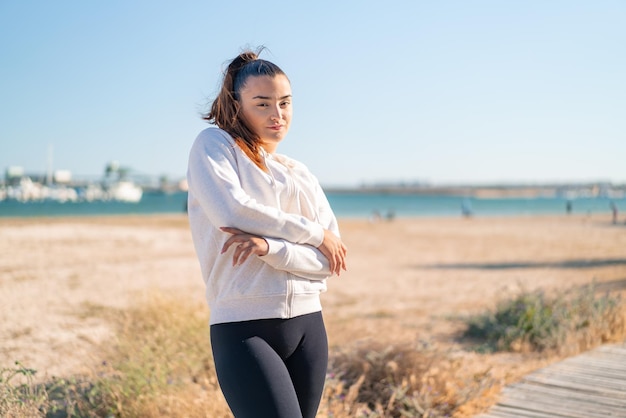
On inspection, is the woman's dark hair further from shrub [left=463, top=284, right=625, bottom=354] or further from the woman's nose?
shrub [left=463, top=284, right=625, bottom=354]

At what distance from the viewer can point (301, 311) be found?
1.82 m

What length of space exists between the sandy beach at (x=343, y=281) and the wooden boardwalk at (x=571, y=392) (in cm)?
26

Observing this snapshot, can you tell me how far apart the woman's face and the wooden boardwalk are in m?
2.36

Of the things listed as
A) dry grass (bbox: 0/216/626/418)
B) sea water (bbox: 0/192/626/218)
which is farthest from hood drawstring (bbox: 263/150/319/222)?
sea water (bbox: 0/192/626/218)

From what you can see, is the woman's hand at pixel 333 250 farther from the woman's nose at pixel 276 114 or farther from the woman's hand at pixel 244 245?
the woman's nose at pixel 276 114

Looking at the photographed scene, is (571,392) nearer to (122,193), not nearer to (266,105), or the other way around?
(266,105)

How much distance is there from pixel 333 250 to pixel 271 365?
0.42 m

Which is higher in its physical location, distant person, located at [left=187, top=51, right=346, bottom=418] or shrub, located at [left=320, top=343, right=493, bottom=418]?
distant person, located at [left=187, top=51, right=346, bottom=418]

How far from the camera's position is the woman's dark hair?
189 centimetres

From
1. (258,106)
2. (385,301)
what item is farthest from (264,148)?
(385,301)

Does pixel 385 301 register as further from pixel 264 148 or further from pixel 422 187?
pixel 422 187

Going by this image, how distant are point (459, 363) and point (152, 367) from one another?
2051 mm

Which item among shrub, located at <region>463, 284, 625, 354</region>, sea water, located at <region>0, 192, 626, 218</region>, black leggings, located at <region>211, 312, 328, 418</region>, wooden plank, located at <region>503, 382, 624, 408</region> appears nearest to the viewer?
black leggings, located at <region>211, 312, 328, 418</region>

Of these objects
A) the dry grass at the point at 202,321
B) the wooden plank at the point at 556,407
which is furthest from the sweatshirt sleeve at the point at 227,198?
the wooden plank at the point at 556,407
